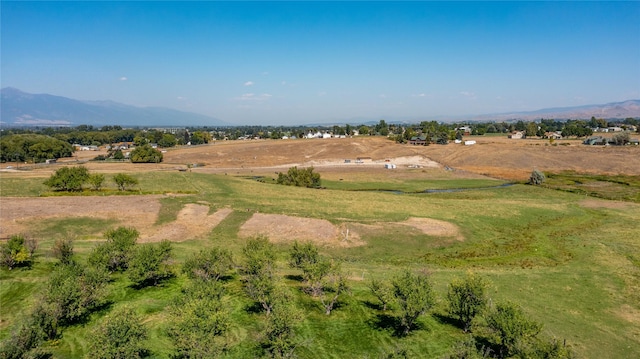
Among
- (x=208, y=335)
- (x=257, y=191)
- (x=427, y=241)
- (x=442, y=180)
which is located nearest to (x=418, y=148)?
(x=442, y=180)

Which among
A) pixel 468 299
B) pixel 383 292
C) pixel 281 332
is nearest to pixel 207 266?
pixel 281 332

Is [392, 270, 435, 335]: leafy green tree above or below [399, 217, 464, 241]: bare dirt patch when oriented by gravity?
above


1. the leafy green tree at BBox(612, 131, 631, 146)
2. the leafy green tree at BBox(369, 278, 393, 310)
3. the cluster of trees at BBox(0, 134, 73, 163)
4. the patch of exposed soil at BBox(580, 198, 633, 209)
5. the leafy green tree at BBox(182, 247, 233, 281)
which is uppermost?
the cluster of trees at BBox(0, 134, 73, 163)

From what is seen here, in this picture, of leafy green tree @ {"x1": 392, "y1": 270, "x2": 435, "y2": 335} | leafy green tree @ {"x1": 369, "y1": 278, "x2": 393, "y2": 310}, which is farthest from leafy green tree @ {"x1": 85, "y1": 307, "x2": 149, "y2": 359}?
leafy green tree @ {"x1": 392, "y1": 270, "x2": 435, "y2": 335}

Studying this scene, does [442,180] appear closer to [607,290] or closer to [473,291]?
[607,290]

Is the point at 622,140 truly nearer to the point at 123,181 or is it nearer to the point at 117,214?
the point at 123,181

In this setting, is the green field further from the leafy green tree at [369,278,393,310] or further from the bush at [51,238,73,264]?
the leafy green tree at [369,278,393,310]
